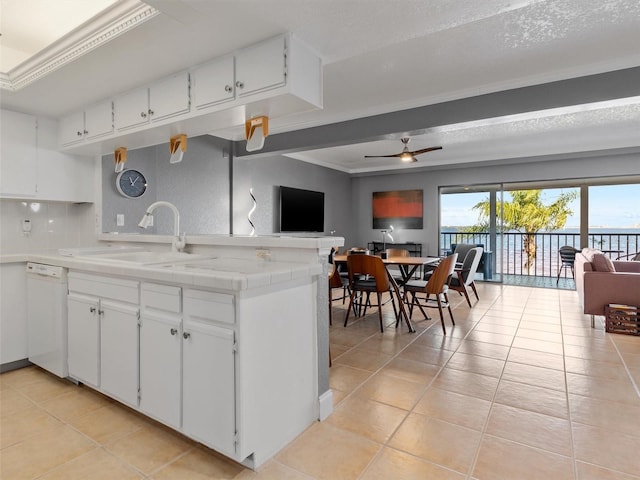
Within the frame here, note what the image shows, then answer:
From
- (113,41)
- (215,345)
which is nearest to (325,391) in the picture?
(215,345)

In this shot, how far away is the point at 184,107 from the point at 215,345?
1.60m

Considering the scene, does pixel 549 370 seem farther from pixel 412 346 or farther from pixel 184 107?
pixel 184 107

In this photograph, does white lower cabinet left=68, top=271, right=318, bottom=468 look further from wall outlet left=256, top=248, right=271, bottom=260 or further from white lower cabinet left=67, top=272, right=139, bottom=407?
wall outlet left=256, top=248, right=271, bottom=260

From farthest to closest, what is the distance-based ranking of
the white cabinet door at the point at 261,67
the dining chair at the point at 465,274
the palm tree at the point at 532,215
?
the palm tree at the point at 532,215
the dining chair at the point at 465,274
the white cabinet door at the point at 261,67

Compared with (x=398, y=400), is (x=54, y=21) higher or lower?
higher

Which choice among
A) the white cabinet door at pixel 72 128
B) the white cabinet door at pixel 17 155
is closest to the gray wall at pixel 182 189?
the white cabinet door at pixel 72 128

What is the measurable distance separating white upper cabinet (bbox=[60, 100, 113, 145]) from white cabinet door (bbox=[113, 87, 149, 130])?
0.31 feet

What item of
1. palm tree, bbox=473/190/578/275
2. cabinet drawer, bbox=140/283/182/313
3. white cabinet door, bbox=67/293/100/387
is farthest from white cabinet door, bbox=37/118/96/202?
palm tree, bbox=473/190/578/275

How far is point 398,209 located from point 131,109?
610 cm

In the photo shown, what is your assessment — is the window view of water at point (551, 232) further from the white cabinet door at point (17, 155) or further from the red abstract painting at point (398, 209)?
the white cabinet door at point (17, 155)

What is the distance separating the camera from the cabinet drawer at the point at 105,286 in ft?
6.55

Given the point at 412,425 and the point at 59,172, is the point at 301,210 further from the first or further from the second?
the point at 412,425

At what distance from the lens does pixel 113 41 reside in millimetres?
2006

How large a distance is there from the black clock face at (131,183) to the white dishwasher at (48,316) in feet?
3.85
